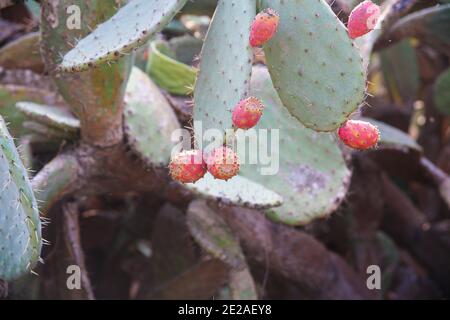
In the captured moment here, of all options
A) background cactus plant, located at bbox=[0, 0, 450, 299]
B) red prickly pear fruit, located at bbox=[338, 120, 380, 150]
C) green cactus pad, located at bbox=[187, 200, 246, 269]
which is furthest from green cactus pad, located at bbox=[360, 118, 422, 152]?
red prickly pear fruit, located at bbox=[338, 120, 380, 150]

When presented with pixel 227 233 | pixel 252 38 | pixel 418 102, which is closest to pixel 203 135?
pixel 252 38

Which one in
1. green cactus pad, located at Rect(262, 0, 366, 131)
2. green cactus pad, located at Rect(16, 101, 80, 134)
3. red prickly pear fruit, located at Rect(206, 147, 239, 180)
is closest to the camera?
red prickly pear fruit, located at Rect(206, 147, 239, 180)

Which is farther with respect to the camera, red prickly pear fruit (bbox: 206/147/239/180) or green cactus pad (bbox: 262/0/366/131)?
green cactus pad (bbox: 262/0/366/131)

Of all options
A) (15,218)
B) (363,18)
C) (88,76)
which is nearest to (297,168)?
(88,76)

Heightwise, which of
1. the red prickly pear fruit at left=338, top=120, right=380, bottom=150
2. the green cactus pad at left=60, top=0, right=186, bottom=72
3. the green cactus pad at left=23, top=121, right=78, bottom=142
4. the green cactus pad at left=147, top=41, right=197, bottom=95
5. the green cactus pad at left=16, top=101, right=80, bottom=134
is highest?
the green cactus pad at left=60, top=0, right=186, bottom=72

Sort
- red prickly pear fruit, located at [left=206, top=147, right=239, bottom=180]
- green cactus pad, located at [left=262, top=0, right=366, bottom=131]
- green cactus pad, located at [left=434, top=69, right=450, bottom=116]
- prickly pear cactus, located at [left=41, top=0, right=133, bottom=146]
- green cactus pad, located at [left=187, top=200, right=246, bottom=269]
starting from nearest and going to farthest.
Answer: red prickly pear fruit, located at [left=206, top=147, right=239, bottom=180] → green cactus pad, located at [left=262, top=0, right=366, bottom=131] → prickly pear cactus, located at [left=41, top=0, right=133, bottom=146] → green cactus pad, located at [left=187, top=200, right=246, bottom=269] → green cactus pad, located at [left=434, top=69, right=450, bottom=116]

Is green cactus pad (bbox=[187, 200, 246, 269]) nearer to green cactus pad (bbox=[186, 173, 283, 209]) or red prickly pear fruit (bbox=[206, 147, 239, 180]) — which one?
green cactus pad (bbox=[186, 173, 283, 209])

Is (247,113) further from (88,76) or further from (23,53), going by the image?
(23,53)

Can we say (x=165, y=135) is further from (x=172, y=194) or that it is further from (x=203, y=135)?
(x=203, y=135)
